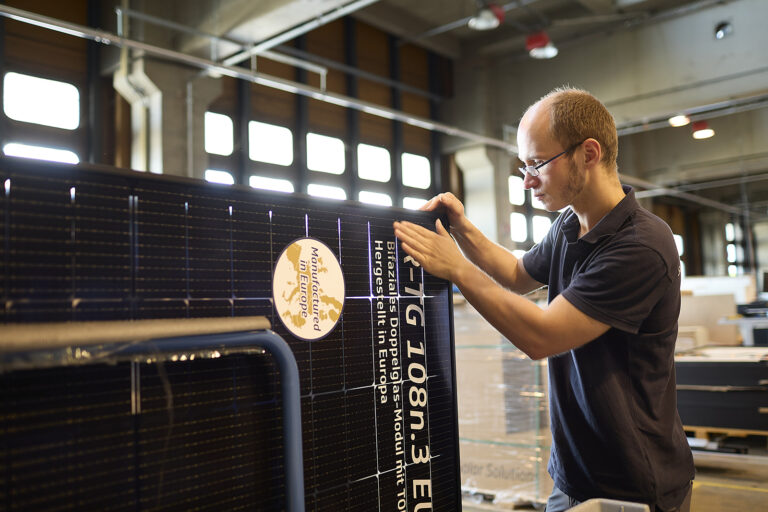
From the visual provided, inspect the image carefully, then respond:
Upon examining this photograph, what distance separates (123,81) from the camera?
612 centimetres

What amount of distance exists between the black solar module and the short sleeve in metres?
0.33

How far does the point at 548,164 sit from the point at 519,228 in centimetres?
995

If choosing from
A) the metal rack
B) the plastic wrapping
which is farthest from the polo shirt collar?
the plastic wrapping

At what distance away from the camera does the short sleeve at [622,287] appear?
1.34 m

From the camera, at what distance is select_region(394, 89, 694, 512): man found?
1.34m

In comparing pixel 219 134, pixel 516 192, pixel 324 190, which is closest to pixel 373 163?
pixel 324 190

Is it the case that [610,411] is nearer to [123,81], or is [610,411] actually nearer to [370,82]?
[123,81]

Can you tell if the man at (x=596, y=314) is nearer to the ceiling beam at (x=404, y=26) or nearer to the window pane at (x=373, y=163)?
the window pane at (x=373, y=163)

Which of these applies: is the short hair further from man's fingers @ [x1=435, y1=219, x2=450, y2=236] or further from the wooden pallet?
A: the wooden pallet

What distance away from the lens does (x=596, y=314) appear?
1.33 meters

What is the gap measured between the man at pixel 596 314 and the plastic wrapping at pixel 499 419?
1293mm

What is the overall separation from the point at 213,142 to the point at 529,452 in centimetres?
557

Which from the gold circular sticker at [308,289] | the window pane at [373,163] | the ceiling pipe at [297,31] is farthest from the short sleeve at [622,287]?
the window pane at [373,163]

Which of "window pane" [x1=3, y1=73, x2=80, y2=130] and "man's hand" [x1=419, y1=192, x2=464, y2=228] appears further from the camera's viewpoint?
"window pane" [x1=3, y1=73, x2=80, y2=130]
